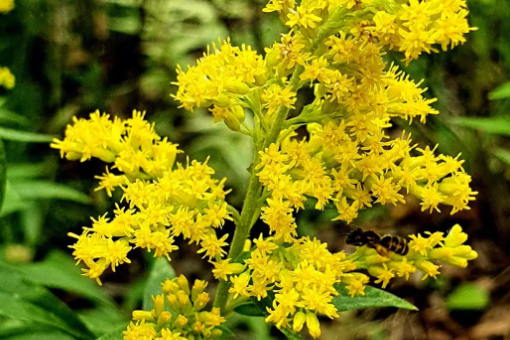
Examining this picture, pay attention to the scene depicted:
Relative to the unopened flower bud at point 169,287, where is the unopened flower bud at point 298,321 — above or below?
below

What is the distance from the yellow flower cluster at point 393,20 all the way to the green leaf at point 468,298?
2475mm

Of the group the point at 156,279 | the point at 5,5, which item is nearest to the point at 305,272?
the point at 156,279

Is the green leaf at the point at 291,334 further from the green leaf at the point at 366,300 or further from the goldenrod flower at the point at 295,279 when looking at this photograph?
the green leaf at the point at 366,300

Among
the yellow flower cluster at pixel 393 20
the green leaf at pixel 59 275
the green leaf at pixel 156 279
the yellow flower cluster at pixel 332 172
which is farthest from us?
the green leaf at pixel 59 275

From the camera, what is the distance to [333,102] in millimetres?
1699

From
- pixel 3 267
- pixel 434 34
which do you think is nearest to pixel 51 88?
pixel 3 267

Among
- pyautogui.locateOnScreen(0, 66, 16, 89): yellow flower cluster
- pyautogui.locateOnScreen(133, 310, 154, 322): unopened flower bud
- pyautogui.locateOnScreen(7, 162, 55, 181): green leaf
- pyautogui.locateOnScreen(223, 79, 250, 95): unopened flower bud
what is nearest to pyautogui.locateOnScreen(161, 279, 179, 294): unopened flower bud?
pyautogui.locateOnScreen(133, 310, 154, 322): unopened flower bud

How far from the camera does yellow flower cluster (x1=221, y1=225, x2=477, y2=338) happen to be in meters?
1.74

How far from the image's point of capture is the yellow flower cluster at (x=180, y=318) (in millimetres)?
1925

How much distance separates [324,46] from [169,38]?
319 centimetres

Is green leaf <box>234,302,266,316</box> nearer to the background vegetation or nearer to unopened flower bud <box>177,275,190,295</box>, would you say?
unopened flower bud <box>177,275,190,295</box>

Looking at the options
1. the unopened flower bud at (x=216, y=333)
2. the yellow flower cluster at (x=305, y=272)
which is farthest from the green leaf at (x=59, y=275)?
the yellow flower cluster at (x=305, y=272)

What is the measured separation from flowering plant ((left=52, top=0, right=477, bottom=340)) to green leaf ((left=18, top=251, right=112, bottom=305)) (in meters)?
0.93

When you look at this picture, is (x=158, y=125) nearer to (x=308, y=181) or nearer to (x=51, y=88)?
(x=51, y=88)
